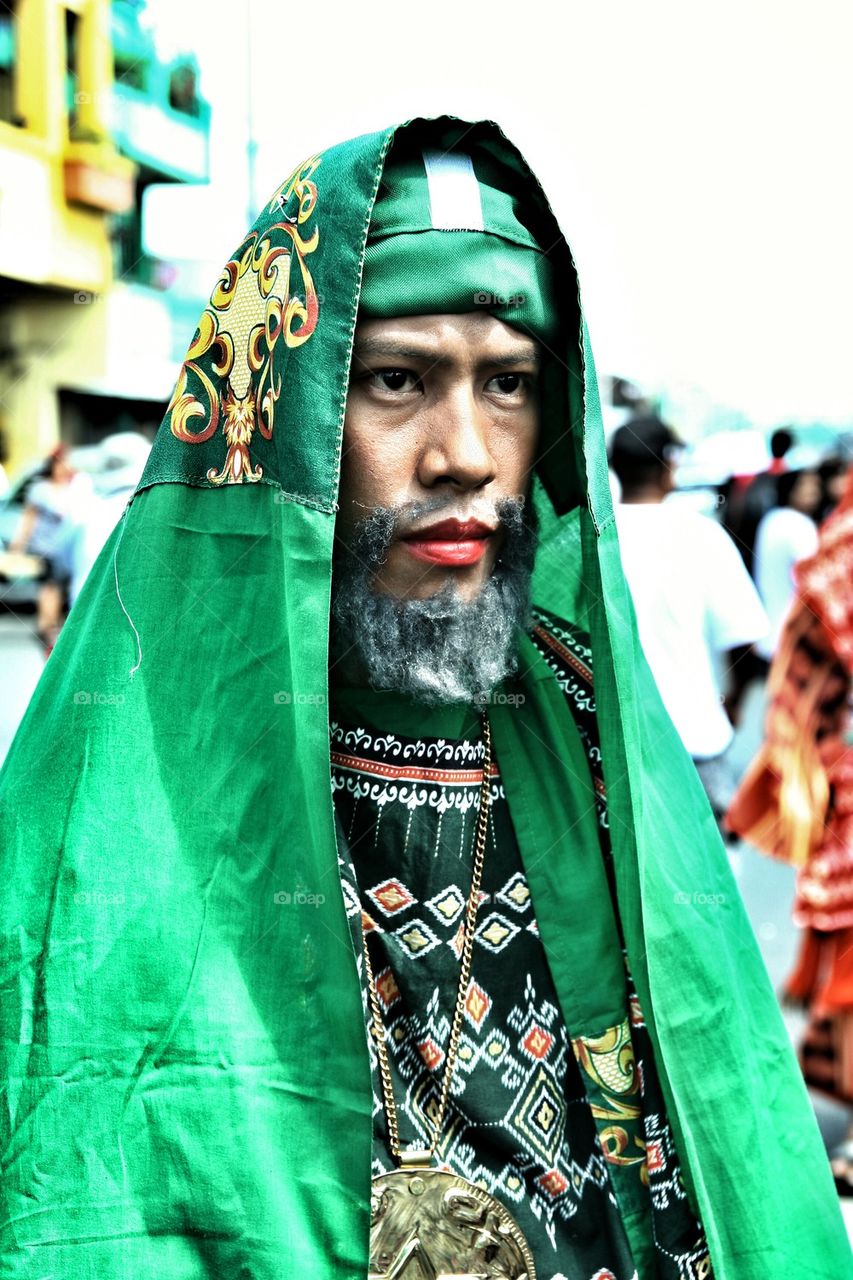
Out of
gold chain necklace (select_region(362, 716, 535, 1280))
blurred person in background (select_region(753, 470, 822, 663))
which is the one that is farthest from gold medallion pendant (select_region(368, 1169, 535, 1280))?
blurred person in background (select_region(753, 470, 822, 663))

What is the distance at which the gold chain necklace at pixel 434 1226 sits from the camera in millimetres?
1698

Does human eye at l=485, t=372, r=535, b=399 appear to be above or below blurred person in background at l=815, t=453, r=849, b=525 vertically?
below

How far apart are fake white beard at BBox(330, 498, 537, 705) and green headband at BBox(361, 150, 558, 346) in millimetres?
261

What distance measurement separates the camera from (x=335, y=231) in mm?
1735

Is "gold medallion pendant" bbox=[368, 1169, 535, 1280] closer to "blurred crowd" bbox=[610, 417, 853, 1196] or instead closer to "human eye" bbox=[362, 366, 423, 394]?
"human eye" bbox=[362, 366, 423, 394]

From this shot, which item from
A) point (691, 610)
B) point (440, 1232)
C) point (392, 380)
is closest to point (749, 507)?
point (691, 610)

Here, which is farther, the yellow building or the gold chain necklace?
the yellow building

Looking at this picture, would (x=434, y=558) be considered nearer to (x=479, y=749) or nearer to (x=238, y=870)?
(x=479, y=749)

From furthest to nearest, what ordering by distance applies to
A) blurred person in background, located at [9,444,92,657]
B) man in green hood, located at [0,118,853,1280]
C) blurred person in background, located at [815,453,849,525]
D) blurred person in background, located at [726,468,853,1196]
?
blurred person in background, located at [815,453,849,525] → blurred person in background, located at [9,444,92,657] → blurred person in background, located at [726,468,853,1196] → man in green hood, located at [0,118,853,1280]

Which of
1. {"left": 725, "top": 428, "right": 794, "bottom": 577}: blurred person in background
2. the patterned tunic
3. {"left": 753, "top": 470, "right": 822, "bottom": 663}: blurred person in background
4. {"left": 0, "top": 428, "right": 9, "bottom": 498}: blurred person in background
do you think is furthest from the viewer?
{"left": 725, "top": 428, "right": 794, "bottom": 577}: blurred person in background

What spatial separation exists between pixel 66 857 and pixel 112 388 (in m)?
9.25

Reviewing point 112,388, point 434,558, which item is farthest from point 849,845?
point 112,388

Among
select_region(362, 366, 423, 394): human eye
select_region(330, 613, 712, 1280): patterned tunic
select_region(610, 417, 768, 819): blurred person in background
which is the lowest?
select_region(330, 613, 712, 1280): patterned tunic

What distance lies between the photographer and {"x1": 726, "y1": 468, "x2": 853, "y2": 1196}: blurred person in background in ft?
13.6
